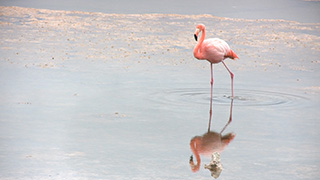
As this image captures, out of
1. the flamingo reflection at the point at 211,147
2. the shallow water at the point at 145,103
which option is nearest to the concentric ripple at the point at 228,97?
the shallow water at the point at 145,103

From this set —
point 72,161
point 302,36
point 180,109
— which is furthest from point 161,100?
point 302,36

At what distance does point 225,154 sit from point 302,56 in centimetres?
910

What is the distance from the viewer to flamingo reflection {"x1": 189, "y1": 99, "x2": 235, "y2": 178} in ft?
22.8

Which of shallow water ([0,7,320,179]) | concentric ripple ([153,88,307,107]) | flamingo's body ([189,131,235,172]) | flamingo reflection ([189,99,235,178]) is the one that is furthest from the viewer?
concentric ripple ([153,88,307,107])

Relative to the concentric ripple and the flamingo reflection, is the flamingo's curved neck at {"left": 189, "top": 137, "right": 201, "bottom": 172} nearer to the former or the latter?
the flamingo reflection

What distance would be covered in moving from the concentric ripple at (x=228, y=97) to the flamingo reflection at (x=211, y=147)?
182 centimetres

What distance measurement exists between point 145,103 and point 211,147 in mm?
2693

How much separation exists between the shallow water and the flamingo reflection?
0.09 metres

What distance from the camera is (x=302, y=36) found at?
19609 mm

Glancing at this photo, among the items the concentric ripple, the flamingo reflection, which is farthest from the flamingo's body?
the concentric ripple

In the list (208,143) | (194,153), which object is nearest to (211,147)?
(208,143)

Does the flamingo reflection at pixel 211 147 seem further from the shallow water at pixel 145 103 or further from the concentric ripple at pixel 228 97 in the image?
the concentric ripple at pixel 228 97

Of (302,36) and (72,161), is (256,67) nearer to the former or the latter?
(302,36)

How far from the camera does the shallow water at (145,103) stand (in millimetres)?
7133
